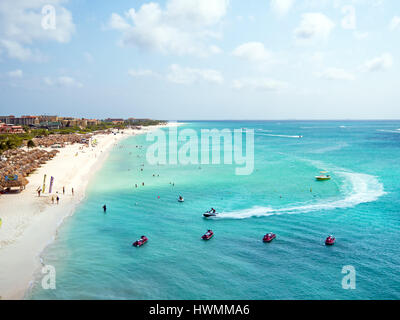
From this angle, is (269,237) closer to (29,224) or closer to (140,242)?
(140,242)

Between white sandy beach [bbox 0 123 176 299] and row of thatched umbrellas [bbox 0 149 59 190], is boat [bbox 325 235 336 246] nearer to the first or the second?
white sandy beach [bbox 0 123 176 299]

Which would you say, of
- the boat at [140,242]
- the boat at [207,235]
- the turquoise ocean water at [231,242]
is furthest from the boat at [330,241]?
the boat at [140,242]

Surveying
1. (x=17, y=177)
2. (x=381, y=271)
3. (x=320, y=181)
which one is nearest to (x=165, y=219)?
(x=381, y=271)

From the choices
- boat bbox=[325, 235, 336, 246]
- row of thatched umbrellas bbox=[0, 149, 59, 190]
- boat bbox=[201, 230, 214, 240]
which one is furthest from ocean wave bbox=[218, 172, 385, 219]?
row of thatched umbrellas bbox=[0, 149, 59, 190]

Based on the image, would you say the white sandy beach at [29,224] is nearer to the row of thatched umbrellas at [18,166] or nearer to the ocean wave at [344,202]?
the row of thatched umbrellas at [18,166]

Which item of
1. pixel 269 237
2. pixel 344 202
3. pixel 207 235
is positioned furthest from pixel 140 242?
pixel 344 202

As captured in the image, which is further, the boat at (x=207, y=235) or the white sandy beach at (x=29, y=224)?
the boat at (x=207, y=235)
